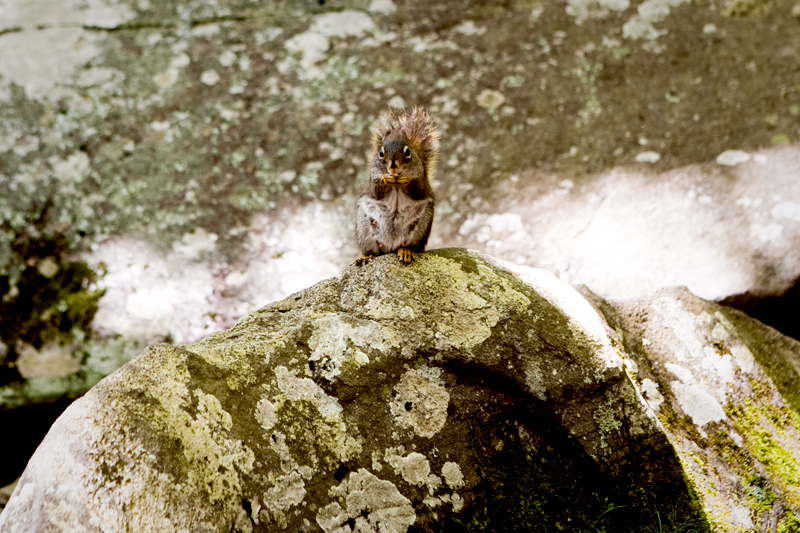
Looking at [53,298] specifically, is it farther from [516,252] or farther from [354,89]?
[516,252]

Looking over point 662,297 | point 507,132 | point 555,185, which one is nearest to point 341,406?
point 662,297

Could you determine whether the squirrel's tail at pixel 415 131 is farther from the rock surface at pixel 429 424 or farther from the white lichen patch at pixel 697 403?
the white lichen patch at pixel 697 403

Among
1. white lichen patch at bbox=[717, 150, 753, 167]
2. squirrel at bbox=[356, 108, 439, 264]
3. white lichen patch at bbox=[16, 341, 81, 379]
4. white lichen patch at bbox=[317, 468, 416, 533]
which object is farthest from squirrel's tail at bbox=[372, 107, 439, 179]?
white lichen patch at bbox=[16, 341, 81, 379]

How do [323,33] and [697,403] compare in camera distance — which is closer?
[697,403]

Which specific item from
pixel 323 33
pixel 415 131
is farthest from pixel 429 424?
pixel 323 33

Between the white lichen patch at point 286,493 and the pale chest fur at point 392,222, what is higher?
the white lichen patch at point 286,493

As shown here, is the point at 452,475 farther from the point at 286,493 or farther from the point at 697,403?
the point at 697,403

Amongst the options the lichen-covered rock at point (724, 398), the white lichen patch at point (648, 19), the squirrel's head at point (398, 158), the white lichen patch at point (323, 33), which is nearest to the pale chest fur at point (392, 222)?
the squirrel's head at point (398, 158)
